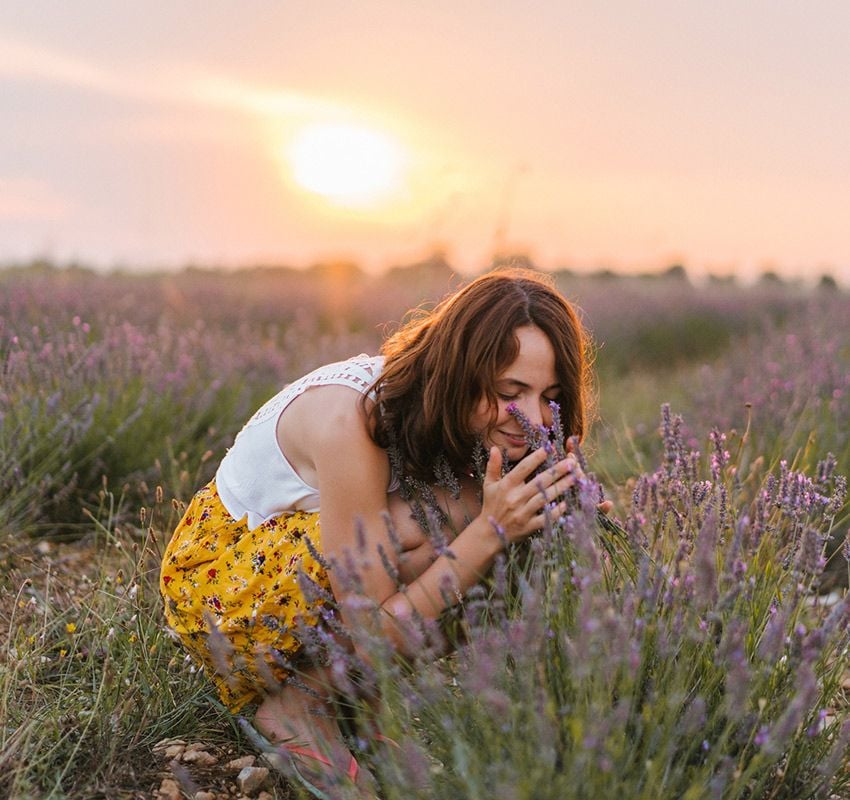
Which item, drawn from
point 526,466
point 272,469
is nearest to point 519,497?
point 526,466

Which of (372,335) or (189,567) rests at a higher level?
(372,335)

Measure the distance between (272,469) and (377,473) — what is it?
390mm

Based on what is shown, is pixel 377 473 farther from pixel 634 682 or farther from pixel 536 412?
Result: pixel 634 682

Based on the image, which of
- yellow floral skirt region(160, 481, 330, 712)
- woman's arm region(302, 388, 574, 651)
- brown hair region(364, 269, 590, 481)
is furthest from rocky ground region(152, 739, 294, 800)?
brown hair region(364, 269, 590, 481)

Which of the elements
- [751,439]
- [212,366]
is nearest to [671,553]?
[751,439]

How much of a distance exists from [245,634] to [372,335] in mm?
5311

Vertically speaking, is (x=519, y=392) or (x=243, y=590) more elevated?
(x=519, y=392)

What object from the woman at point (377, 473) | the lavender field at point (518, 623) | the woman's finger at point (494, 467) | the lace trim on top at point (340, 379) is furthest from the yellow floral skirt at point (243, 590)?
the woman's finger at point (494, 467)

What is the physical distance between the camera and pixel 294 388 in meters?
→ 2.56

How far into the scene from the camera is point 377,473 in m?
2.23

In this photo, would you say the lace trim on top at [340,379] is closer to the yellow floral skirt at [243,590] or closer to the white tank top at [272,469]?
the white tank top at [272,469]

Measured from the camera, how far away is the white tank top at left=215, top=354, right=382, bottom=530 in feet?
8.00

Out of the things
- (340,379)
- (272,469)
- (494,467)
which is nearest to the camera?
(494,467)

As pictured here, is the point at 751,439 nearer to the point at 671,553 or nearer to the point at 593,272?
the point at 671,553
